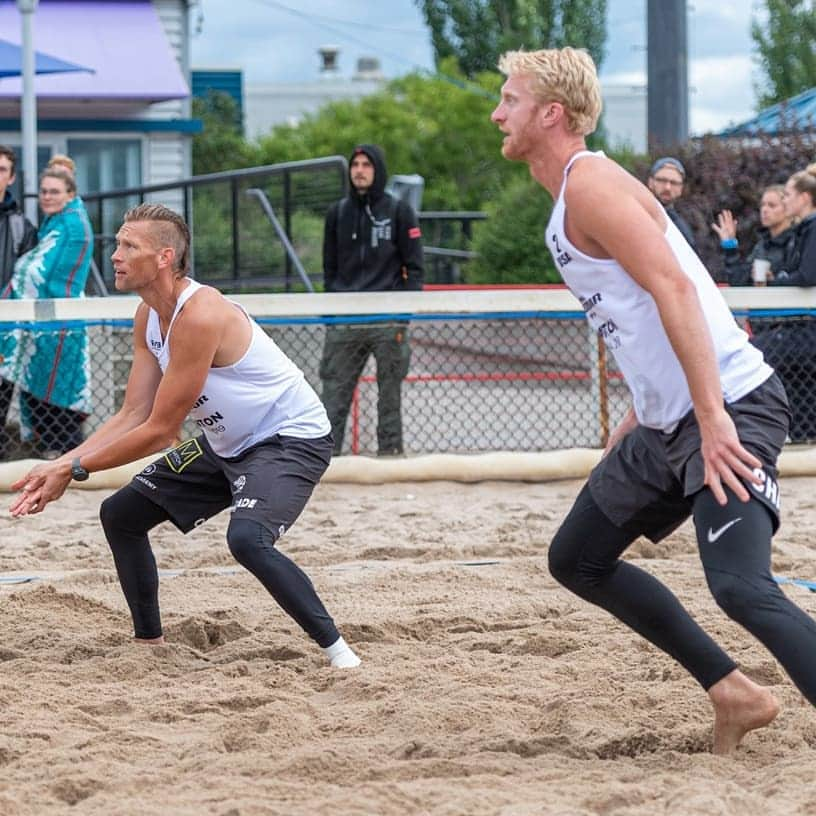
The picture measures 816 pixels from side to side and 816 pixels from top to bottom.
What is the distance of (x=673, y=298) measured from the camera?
3695mm

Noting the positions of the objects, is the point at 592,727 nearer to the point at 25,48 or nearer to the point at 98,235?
the point at 25,48

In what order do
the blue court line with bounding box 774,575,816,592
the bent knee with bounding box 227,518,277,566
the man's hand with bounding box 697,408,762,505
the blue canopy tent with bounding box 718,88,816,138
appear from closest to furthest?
1. the man's hand with bounding box 697,408,762,505
2. the bent knee with bounding box 227,518,277,566
3. the blue court line with bounding box 774,575,816,592
4. the blue canopy tent with bounding box 718,88,816,138

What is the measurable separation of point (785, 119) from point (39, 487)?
11267mm

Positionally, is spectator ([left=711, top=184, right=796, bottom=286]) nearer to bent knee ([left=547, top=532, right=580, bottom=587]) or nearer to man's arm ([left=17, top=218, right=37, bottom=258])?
man's arm ([left=17, top=218, right=37, bottom=258])

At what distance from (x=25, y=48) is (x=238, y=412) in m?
7.57

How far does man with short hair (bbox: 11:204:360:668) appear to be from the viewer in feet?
16.4

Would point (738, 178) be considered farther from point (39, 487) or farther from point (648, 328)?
point (648, 328)

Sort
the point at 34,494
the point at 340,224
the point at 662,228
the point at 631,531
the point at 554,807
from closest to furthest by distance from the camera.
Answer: the point at 554,807
the point at 662,228
the point at 631,531
the point at 34,494
the point at 340,224

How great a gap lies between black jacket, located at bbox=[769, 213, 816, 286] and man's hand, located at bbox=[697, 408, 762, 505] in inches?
228

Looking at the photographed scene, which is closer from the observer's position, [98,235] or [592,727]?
[592,727]

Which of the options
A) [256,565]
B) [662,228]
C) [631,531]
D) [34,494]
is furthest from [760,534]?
[34,494]

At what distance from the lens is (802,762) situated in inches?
154

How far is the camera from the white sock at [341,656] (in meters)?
5.11

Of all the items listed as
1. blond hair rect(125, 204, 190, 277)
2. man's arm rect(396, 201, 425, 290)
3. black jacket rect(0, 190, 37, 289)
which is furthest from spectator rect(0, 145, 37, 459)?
blond hair rect(125, 204, 190, 277)
